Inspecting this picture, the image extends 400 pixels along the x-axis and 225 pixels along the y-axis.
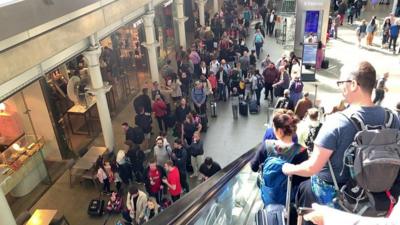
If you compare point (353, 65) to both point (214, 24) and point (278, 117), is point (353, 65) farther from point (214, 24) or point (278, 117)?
point (214, 24)

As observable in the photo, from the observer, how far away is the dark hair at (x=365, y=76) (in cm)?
252

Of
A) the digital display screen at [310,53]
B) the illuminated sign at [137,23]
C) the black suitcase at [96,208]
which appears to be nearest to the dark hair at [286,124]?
the black suitcase at [96,208]

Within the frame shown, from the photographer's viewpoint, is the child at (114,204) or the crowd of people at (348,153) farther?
the child at (114,204)

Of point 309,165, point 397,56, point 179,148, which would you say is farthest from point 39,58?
point 397,56

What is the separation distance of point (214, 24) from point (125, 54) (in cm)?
517

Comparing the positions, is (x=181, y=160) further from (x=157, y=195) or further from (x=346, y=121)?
(x=346, y=121)

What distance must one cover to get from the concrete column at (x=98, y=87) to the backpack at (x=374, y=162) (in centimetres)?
814

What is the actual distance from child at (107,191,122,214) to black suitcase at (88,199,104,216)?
246 millimetres

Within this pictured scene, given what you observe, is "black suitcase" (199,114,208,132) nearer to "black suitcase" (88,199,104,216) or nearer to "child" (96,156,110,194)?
"child" (96,156,110,194)

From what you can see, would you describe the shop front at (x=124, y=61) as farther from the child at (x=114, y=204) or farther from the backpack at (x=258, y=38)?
the child at (x=114, y=204)

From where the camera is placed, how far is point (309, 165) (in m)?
2.66

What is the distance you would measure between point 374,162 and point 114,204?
725 centimetres

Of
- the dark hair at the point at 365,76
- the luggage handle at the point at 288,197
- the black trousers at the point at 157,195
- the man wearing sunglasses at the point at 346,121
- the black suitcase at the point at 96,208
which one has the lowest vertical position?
the black suitcase at the point at 96,208

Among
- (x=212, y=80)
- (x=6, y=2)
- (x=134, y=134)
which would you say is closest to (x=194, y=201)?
(x=6, y=2)
